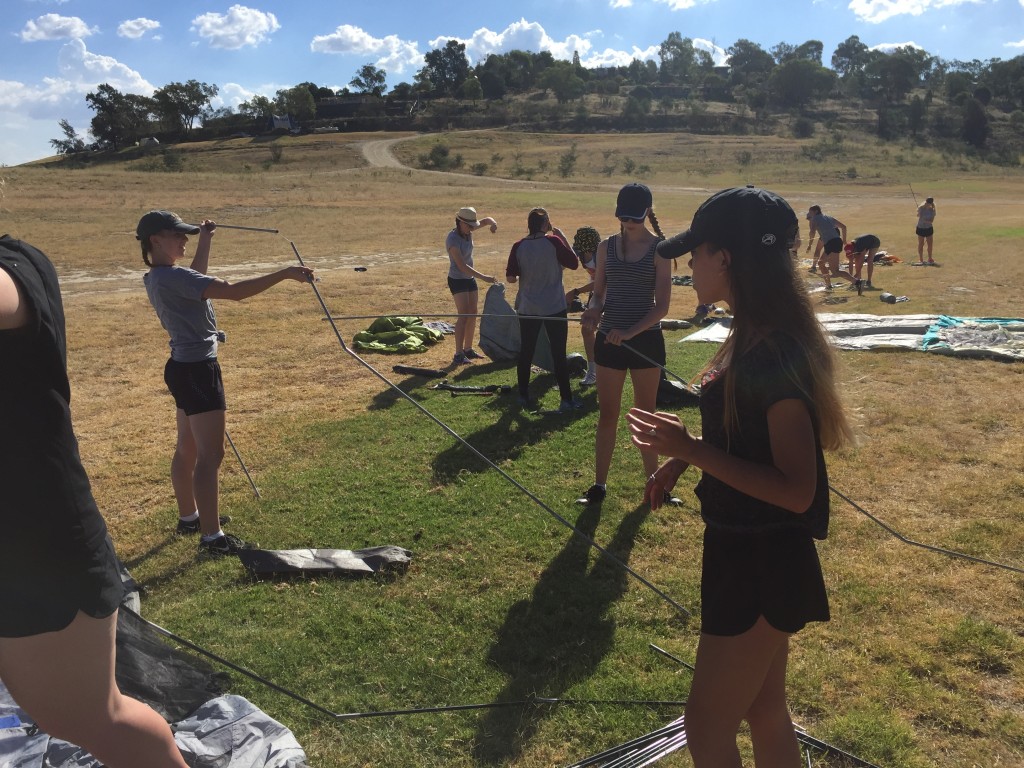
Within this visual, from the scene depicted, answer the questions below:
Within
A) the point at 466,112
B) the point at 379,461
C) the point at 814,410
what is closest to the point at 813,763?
the point at 814,410

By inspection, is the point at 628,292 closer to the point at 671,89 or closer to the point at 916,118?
the point at 916,118

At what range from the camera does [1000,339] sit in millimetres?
9289

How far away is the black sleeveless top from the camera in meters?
1.77

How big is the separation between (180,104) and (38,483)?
4093 inches

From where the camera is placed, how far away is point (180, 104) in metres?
90.4

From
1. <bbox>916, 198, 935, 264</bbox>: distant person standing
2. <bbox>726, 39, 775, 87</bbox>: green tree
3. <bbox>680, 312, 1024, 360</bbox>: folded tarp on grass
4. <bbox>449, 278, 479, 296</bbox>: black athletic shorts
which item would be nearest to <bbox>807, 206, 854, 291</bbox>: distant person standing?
<bbox>916, 198, 935, 264</bbox>: distant person standing

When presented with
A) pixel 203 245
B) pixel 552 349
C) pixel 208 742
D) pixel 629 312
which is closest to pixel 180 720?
pixel 208 742

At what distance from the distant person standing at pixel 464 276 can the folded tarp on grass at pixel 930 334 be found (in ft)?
10.4

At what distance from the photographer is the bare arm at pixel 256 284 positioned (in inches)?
151

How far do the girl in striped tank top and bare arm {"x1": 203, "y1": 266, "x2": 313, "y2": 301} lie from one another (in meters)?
1.99

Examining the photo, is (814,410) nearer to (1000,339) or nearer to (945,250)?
(1000,339)

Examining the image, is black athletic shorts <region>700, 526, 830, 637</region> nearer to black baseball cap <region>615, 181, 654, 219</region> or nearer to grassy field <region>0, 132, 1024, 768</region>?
grassy field <region>0, 132, 1024, 768</region>

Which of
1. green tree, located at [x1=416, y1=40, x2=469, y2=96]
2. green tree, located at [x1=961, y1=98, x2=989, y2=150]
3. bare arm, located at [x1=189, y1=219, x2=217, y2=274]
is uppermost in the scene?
green tree, located at [x1=416, y1=40, x2=469, y2=96]

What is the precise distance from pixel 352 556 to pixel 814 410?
3407 millimetres
